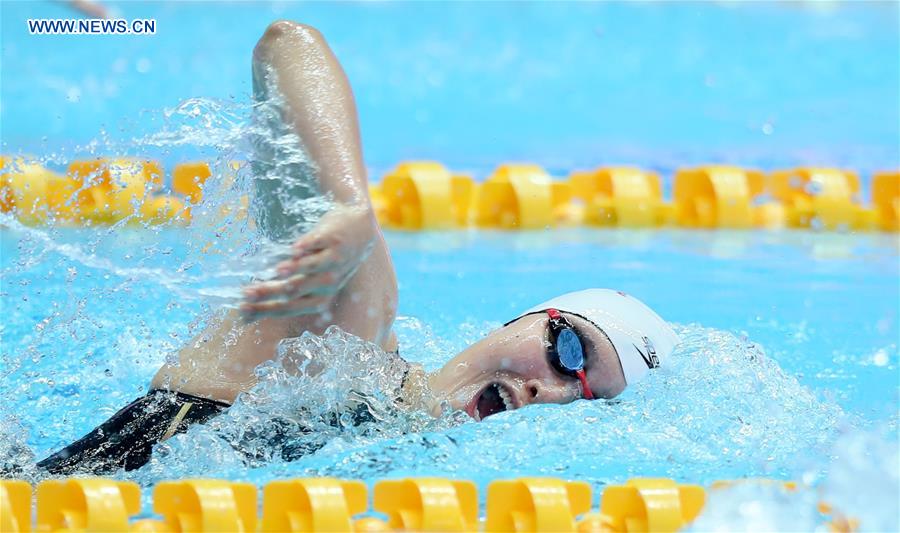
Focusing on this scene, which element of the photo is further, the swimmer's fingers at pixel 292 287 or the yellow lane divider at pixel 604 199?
the yellow lane divider at pixel 604 199

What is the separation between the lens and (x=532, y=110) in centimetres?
938

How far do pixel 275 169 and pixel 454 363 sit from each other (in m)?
0.54

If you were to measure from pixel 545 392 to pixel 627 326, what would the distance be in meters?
0.24

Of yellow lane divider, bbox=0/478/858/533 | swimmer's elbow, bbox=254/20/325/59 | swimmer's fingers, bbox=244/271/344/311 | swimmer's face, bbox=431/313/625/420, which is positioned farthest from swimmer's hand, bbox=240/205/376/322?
swimmer's face, bbox=431/313/625/420

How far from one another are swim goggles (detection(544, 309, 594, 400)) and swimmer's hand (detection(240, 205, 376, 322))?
1.92ft

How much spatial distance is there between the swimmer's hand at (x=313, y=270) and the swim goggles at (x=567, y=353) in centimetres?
59

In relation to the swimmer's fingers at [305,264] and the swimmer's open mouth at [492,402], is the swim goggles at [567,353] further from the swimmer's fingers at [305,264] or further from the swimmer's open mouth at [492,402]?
the swimmer's fingers at [305,264]

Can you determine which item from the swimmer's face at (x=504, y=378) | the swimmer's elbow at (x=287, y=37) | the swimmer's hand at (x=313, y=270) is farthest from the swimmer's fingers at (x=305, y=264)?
the swimmer's face at (x=504, y=378)

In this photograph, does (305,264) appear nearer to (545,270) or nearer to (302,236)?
(302,236)

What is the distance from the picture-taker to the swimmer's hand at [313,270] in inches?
59.7

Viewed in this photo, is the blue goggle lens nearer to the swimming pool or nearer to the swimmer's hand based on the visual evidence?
the swimming pool

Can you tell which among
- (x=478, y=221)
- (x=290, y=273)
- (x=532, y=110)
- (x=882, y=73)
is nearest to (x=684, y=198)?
(x=478, y=221)

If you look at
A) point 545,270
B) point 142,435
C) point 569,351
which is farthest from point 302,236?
point 545,270

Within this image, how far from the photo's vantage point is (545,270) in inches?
183
